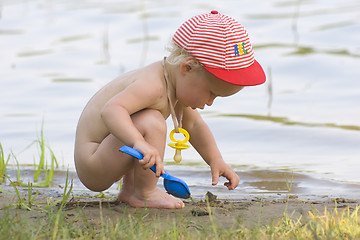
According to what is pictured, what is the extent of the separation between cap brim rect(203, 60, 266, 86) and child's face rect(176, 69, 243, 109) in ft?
0.28

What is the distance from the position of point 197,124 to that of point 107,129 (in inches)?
21.9

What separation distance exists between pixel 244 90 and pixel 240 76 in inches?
175

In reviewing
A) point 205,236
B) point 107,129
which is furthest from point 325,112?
point 205,236

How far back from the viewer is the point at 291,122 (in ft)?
20.7

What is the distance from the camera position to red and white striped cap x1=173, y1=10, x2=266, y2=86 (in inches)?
130

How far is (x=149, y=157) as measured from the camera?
3.07 meters

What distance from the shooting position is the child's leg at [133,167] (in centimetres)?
332

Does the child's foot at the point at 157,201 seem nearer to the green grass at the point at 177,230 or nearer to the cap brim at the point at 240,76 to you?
the green grass at the point at 177,230

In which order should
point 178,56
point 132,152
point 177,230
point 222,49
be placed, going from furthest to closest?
point 178,56
point 222,49
point 132,152
point 177,230

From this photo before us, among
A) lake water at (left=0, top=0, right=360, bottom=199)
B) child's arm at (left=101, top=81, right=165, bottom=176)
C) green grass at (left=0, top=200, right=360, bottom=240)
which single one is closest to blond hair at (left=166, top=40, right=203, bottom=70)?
child's arm at (left=101, top=81, right=165, bottom=176)

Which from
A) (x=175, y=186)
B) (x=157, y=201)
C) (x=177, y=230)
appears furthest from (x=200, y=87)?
(x=177, y=230)

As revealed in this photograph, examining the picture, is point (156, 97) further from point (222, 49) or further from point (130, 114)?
point (222, 49)

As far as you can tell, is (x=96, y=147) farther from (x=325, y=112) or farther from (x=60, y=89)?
(x=60, y=89)

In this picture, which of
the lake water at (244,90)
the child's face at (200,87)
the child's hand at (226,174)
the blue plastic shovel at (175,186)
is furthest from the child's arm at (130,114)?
the lake water at (244,90)
